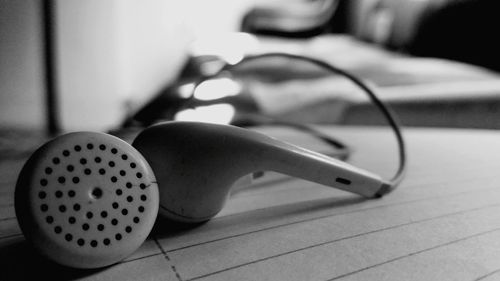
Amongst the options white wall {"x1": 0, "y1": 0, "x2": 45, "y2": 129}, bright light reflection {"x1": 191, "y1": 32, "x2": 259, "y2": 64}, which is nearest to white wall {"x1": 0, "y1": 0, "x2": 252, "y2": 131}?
white wall {"x1": 0, "y1": 0, "x2": 45, "y2": 129}

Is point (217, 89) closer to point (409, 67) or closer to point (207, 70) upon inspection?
point (207, 70)

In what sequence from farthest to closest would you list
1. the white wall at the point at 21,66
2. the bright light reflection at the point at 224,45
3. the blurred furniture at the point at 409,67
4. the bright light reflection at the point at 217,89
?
1. the bright light reflection at the point at 224,45
2. the blurred furniture at the point at 409,67
3. the bright light reflection at the point at 217,89
4. the white wall at the point at 21,66

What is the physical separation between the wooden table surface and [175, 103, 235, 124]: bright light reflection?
1.19 feet

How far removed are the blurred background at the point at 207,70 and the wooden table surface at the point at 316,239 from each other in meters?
0.20

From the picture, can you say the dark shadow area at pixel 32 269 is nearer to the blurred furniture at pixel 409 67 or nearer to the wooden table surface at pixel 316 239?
the wooden table surface at pixel 316 239

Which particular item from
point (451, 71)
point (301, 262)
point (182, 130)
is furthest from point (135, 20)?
point (451, 71)

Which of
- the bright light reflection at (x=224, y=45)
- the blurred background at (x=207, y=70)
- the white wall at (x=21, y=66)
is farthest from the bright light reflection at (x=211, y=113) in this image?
the bright light reflection at (x=224, y=45)

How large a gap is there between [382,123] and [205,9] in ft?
6.68

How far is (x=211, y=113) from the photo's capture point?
3.82ft

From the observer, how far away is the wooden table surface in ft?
1.23

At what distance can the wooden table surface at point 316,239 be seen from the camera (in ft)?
1.23

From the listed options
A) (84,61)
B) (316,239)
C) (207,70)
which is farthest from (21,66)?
(207,70)

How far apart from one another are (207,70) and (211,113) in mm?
942

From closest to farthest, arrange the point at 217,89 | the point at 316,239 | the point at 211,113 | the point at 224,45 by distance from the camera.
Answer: the point at 316,239 → the point at 211,113 → the point at 217,89 → the point at 224,45
